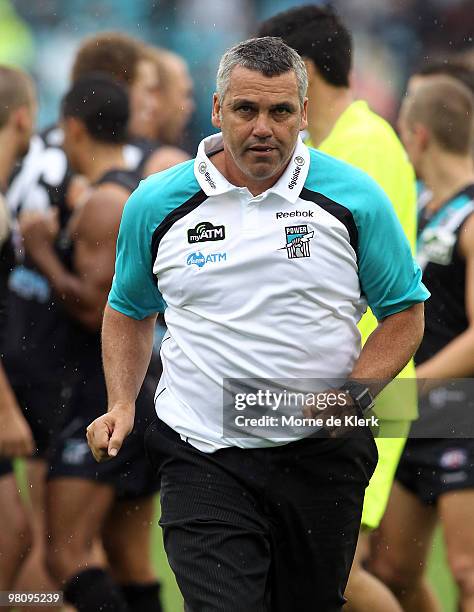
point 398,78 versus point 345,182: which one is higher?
point 345,182

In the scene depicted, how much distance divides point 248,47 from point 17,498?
3200mm

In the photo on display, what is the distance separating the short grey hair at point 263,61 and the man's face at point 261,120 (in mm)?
19

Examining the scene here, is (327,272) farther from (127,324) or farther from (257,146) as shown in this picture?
(127,324)

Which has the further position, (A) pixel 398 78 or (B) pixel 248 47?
(A) pixel 398 78

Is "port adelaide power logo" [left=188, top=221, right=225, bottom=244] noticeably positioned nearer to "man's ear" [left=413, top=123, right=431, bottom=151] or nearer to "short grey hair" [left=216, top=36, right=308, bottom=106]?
"short grey hair" [left=216, top=36, right=308, bottom=106]

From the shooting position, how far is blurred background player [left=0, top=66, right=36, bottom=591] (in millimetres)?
6258

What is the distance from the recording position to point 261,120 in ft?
13.9

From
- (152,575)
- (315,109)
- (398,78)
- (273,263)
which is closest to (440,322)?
(315,109)

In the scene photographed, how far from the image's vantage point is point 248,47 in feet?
14.3

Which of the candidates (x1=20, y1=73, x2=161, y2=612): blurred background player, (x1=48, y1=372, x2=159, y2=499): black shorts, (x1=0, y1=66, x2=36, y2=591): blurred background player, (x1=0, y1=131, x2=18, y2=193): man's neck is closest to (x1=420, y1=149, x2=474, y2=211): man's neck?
(x1=20, y1=73, x2=161, y2=612): blurred background player

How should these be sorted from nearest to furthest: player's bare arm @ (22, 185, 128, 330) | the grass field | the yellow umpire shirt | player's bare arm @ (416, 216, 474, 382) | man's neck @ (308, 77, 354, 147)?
the yellow umpire shirt → man's neck @ (308, 77, 354, 147) → player's bare arm @ (416, 216, 474, 382) → player's bare arm @ (22, 185, 128, 330) → the grass field

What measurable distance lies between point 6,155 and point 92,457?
196 centimetres

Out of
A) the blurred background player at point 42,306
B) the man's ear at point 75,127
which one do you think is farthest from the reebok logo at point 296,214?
the man's ear at point 75,127

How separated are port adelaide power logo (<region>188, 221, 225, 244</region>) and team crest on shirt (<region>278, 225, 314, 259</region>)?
20cm
